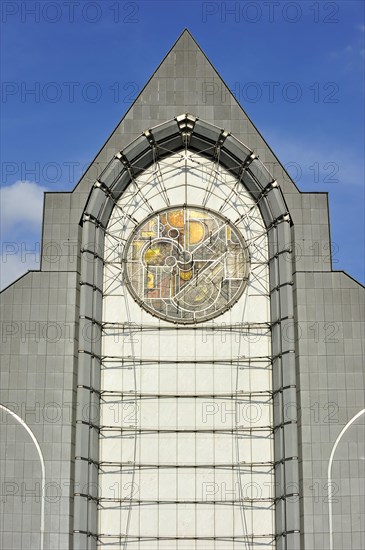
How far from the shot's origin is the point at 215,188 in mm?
40031

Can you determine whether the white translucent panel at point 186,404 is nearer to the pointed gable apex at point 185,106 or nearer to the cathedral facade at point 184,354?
the cathedral facade at point 184,354

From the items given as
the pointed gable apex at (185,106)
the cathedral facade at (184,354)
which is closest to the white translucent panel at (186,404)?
the cathedral facade at (184,354)

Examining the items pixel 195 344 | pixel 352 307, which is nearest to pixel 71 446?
pixel 195 344

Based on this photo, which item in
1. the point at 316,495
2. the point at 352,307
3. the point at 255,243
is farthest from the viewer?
the point at 255,243

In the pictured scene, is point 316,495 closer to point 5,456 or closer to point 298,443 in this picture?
point 298,443

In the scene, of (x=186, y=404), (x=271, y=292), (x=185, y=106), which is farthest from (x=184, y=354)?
(x=185, y=106)

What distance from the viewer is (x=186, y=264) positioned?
1533 inches

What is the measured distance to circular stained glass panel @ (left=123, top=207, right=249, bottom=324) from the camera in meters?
38.6

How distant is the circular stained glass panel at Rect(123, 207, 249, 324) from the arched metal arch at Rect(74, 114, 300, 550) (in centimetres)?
143

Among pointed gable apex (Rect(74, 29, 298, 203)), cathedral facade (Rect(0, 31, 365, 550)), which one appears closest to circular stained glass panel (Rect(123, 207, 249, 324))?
cathedral facade (Rect(0, 31, 365, 550))

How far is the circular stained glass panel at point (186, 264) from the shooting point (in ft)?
127

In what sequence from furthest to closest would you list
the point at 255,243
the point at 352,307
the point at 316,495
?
the point at 255,243 → the point at 352,307 → the point at 316,495

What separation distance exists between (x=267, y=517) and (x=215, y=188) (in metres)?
13.5

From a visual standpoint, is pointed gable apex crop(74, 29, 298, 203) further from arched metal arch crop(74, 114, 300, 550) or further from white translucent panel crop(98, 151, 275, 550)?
white translucent panel crop(98, 151, 275, 550)
